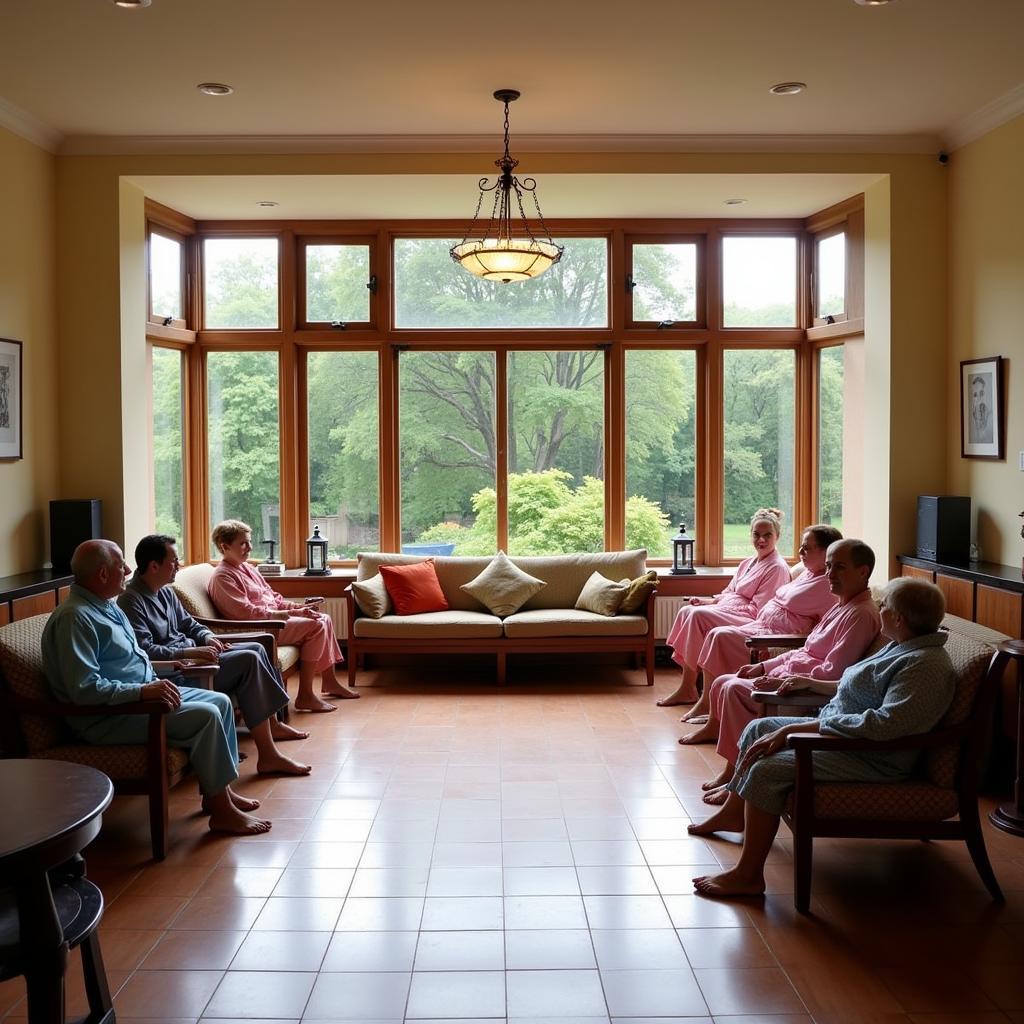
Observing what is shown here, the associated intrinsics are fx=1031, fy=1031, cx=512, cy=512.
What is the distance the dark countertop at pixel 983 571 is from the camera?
4965mm

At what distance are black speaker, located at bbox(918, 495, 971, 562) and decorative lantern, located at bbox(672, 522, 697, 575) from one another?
1902mm

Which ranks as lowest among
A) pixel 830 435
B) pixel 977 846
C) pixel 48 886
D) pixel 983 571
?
pixel 977 846

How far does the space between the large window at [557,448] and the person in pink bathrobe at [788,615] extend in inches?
89.0

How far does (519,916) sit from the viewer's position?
341 cm

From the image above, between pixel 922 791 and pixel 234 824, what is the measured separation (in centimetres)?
265

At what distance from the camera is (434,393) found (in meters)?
7.96

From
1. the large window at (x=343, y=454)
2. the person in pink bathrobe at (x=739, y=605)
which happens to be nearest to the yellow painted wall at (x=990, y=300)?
the person in pink bathrobe at (x=739, y=605)

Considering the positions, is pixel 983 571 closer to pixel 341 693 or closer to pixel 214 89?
pixel 341 693

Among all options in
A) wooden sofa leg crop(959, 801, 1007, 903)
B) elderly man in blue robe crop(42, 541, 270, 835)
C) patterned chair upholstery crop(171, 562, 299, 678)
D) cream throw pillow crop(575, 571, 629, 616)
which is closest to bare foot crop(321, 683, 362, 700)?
patterned chair upholstery crop(171, 562, 299, 678)

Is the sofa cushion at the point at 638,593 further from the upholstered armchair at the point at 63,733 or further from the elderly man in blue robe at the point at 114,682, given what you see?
the upholstered armchair at the point at 63,733

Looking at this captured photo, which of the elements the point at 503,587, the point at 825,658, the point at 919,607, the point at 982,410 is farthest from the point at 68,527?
the point at 982,410

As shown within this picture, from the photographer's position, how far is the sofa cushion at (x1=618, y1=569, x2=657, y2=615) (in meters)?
6.98

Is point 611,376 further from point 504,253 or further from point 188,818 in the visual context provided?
point 188,818

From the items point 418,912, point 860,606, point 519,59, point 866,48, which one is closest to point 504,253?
point 519,59
